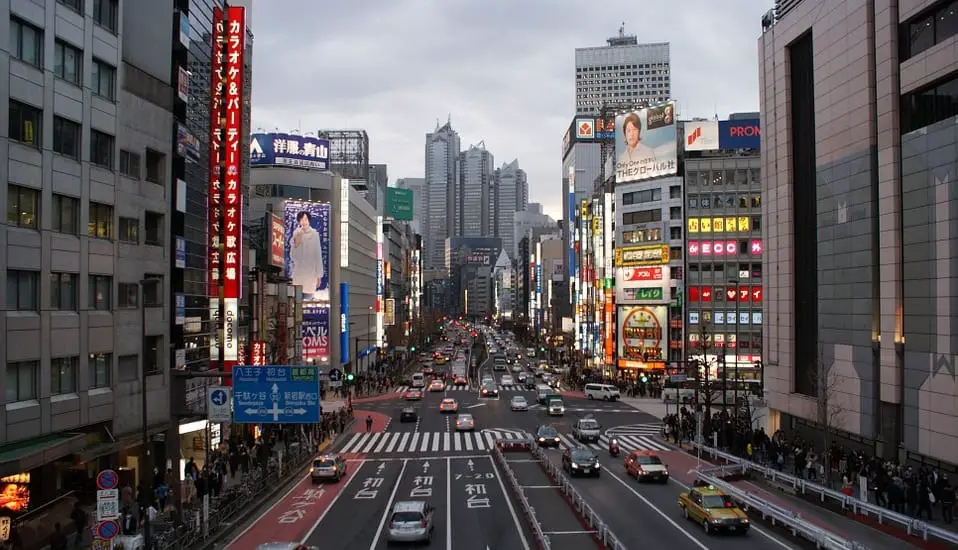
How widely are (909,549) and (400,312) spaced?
5633 inches

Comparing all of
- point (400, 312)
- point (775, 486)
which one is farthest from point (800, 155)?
point (400, 312)

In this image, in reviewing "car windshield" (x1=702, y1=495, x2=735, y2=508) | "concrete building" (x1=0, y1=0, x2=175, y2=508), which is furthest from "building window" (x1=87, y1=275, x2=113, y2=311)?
"car windshield" (x1=702, y1=495, x2=735, y2=508)

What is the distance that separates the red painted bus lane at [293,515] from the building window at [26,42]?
17351 millimetres

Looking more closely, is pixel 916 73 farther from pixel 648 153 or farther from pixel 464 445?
pixel 648 153

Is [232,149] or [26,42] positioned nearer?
[26,42]

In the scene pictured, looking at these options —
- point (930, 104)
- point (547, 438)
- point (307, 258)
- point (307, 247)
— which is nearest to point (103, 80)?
point (547, 438)

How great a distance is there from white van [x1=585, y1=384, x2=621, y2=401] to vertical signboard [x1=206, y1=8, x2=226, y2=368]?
43.4 meters

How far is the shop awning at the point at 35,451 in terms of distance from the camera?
73.5ft

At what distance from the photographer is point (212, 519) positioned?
25.7 meters

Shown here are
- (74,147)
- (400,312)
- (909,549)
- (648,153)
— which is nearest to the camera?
(909,549)

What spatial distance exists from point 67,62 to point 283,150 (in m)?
58.0

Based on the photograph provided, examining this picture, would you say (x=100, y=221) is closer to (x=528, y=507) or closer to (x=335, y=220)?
(x=528, y=507)

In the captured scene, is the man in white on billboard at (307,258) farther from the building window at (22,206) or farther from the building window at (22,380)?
the building window at (22,380)

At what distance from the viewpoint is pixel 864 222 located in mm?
36594
